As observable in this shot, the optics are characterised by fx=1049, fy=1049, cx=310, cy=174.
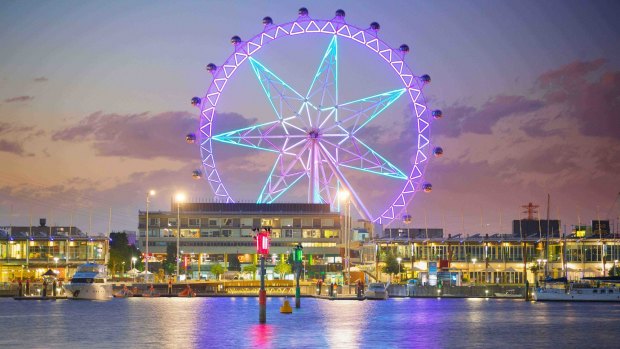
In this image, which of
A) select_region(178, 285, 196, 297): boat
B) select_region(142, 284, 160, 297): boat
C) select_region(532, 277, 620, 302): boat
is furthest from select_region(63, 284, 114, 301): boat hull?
select_region(532, 277, 620, 302): boat

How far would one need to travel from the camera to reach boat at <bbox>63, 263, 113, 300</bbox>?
11631 cm

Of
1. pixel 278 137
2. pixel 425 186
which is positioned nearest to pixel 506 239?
pixel 425 186

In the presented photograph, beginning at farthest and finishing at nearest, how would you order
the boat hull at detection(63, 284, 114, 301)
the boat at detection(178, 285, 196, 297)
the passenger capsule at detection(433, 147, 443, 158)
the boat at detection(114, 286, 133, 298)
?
the passenger capsule at detection(433, 147, 443, 158) → the boat at detection(178, 285, 196, 297) → the boat at detection(114, 286, 133, 298) → the boat hull at detection(63, 284, 114, 301)

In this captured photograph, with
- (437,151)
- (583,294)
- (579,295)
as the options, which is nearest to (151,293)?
(437,151)

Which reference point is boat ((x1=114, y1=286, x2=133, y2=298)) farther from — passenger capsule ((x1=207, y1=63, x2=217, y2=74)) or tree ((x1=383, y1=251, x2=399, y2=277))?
tree ((x1=383, y1=251, x2=399, y2=277))

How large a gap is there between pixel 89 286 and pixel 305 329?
59.5m

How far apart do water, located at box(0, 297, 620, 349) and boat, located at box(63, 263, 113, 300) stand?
1093 inches

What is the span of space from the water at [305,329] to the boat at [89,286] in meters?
27.8

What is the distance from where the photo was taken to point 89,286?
116188mm

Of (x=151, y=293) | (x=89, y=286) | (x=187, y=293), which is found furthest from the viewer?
(x=151, y=293)

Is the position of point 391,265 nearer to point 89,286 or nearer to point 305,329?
point 89,286

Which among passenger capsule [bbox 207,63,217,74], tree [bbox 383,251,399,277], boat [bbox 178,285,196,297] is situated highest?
passenger capsule [bbox 207,63,217,74]

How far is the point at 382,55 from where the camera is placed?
13962 cm

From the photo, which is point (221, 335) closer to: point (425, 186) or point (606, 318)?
point (606, 318)
